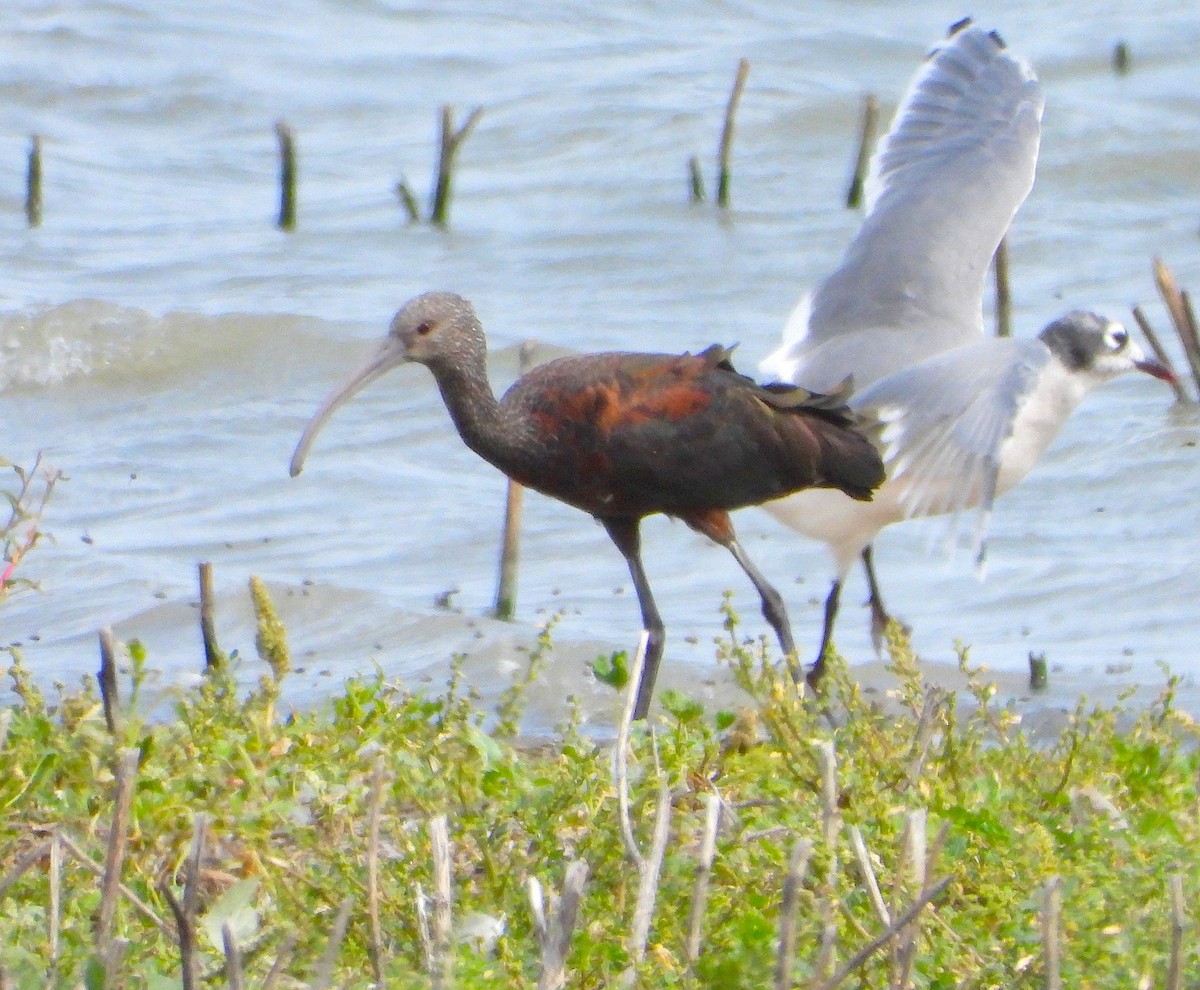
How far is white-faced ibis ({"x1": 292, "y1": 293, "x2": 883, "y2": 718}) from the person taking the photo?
18.0ft

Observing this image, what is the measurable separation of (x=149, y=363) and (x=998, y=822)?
8.76m

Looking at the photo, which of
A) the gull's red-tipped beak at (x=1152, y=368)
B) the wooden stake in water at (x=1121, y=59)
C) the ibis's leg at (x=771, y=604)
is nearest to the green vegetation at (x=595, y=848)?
the ibis's leg at (x=771, y=604)

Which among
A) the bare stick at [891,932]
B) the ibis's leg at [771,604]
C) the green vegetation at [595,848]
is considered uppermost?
the bare stick at [891,932]

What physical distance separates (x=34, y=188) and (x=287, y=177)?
63.6 inches

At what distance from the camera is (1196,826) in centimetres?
315

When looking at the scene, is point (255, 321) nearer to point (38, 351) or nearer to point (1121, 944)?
point (38, 351)

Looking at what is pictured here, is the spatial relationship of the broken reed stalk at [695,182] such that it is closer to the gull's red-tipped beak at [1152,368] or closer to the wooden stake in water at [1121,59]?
the wooden stake in water at [1121,59]

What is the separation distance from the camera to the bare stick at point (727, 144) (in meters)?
12.7

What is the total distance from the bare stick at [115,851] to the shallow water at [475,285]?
13.5 ft

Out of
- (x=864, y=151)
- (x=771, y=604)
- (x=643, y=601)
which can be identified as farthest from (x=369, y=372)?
(x=864, y=151)

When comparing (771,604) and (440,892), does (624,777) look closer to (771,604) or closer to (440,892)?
(440,892)

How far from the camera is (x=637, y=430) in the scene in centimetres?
555

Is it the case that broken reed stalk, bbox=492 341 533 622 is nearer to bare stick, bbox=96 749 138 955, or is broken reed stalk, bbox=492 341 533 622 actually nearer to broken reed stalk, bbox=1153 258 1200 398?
broken reed stalk, bbox=1153 258 1200 398

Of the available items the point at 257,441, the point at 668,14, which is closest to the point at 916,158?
the point at 257,441
